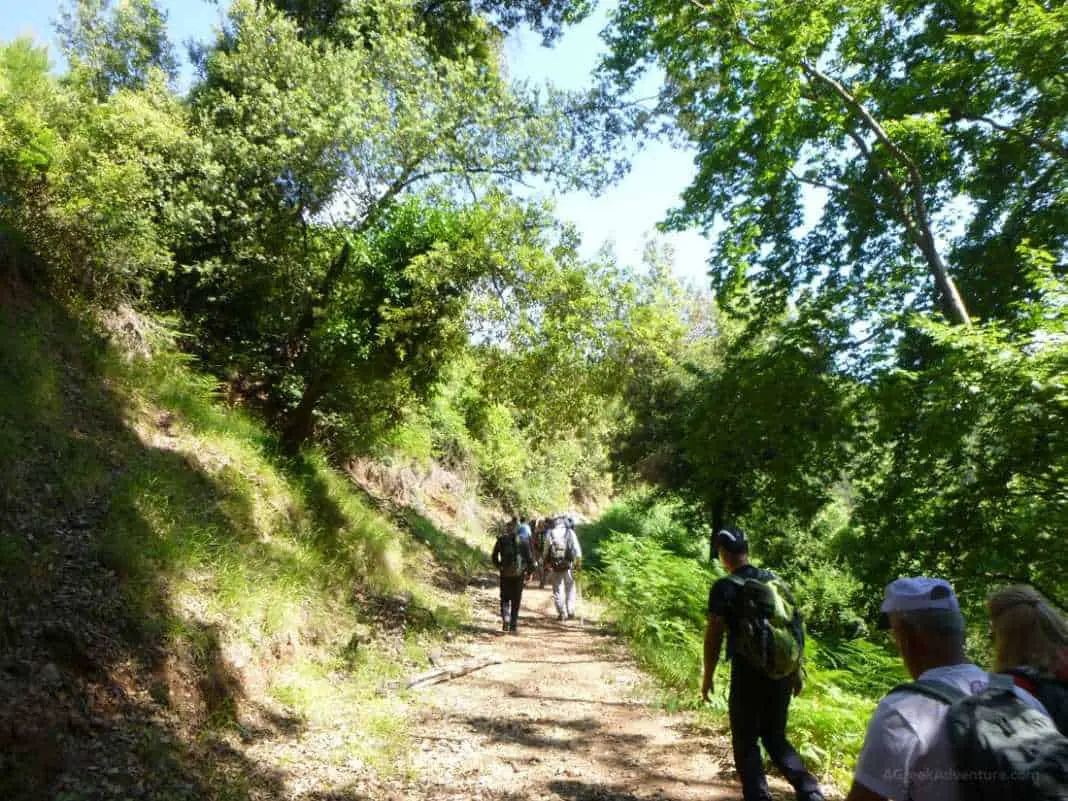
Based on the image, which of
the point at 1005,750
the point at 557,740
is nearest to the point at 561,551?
the point at 557,740

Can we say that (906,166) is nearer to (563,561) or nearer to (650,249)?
(650,249)

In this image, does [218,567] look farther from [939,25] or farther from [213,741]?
[939,25]

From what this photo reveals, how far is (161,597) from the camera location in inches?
206

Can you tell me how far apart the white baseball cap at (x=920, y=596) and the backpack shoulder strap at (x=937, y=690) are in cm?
25

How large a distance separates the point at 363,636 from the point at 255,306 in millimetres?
7390

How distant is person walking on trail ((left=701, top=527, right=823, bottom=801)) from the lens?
360 centimetres

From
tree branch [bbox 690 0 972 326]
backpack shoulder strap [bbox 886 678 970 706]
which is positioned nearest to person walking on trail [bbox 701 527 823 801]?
backpack shoulder strap [bbox 886 678 970 706]

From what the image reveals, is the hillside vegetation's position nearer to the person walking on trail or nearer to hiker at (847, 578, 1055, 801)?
the person walking on trail

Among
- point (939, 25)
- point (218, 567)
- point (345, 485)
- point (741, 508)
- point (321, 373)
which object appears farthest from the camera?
point (741, 508)

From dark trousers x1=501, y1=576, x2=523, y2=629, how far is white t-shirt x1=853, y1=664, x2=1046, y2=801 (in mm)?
8530

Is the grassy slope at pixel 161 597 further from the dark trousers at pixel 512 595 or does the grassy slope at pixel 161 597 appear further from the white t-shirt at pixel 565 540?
the white t-shirt at pixel 565 540

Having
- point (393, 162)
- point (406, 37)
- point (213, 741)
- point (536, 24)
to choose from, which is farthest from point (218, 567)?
point (536, 24)

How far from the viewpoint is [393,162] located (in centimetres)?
1067

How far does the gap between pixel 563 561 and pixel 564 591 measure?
874mm
